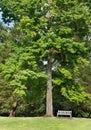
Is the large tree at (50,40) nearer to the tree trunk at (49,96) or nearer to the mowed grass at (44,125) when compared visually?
the tree trunk at (49,96)

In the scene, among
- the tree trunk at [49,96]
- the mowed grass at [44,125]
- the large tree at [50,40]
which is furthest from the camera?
the tree trunk at [49,96]

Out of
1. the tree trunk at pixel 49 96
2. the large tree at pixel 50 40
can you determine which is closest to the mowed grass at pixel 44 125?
the tree trunk at pixel 49 96

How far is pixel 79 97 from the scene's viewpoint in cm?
3284

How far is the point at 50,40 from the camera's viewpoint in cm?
3055

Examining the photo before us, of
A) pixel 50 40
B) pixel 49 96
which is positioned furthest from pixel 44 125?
pixel 50 40

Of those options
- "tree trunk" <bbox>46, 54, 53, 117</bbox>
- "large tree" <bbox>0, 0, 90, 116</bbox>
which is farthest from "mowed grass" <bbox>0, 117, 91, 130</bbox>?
"large tree" <bbox>0, 0, 90, 116</bbox>

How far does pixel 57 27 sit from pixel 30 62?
377 cm

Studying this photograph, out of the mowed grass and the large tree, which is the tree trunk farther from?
the mowed grass

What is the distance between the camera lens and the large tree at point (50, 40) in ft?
102

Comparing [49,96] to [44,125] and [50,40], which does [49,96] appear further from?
[44,125]

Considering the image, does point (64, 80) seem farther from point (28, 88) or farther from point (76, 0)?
point (76, 0)

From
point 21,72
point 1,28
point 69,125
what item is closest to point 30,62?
point 21,72

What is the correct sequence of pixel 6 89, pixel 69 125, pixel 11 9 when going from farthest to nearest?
pixel 6 89 < pixel 11 9 < pixel 69 125

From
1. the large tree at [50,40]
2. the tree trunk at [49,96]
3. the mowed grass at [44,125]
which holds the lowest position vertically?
the mowed grass at [44,125]
